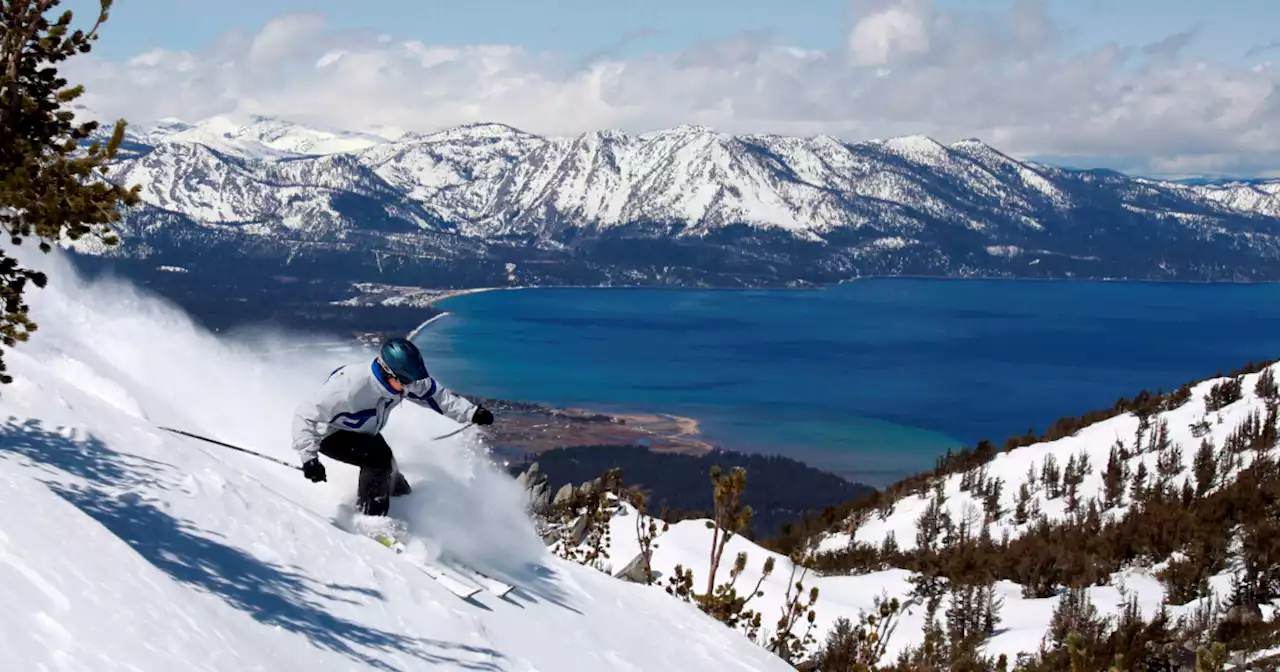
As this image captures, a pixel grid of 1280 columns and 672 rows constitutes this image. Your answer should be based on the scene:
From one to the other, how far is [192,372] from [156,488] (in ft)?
20.0

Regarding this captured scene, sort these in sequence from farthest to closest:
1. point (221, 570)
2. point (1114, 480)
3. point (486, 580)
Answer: point (1114, 480)
point (486, 580)
point (221, 570)

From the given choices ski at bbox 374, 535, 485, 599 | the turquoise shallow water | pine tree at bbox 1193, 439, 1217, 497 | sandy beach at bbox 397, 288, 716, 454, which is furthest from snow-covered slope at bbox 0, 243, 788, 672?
sandy beach at bbox 397, 288, 716, 454

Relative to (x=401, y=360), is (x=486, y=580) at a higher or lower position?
lower

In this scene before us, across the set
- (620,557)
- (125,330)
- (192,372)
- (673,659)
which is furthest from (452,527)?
(620,557)

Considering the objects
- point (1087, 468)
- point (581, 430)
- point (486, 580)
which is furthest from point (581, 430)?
point (486, 580)

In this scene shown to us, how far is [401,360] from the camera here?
796cm

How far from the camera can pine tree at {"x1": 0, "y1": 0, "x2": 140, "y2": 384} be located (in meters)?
7.29

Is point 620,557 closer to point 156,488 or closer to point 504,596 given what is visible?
point 504,596

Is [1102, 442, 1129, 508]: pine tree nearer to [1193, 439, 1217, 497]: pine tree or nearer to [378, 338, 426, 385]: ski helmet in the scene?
[1193, 439, 1217, 497]: pine tree

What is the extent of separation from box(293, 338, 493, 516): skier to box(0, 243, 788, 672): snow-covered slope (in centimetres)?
43

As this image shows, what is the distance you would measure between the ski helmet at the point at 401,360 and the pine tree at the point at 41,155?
2241 millimetres

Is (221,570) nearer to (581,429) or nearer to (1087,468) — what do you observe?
(1087,468)

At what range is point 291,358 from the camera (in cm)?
1334

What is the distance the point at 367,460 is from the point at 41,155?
347 centimetres
